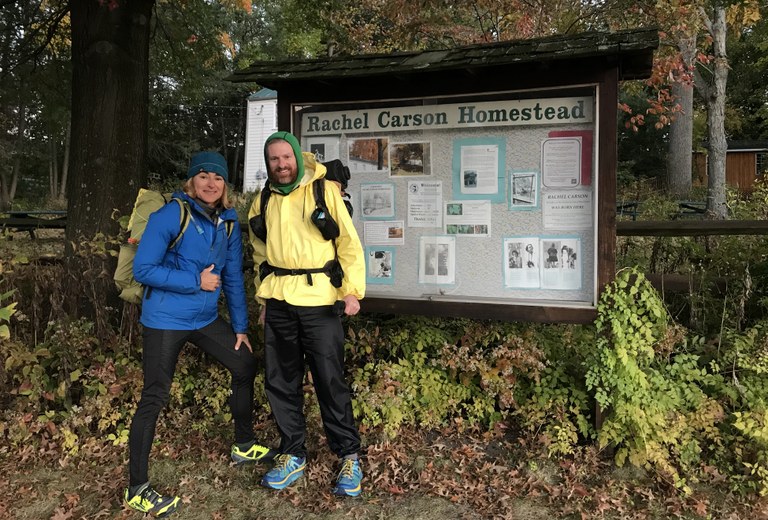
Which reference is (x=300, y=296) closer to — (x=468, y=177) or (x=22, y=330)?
(x=468, y=177)

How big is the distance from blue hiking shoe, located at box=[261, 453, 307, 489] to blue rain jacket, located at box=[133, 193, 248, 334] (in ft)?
3.25

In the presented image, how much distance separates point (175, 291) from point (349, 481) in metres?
1.51

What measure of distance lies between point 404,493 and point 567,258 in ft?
5.89

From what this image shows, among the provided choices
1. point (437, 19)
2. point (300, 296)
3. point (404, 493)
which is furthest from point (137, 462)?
point (437, 19)

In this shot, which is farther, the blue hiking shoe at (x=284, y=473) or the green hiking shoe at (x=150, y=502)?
the blue hiking shoe at (x=284, y=473)

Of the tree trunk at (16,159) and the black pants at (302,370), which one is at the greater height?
the tree trunk at (16,159)

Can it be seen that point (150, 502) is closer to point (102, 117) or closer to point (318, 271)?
point (318, 271)

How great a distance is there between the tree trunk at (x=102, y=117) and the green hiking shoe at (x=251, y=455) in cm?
234

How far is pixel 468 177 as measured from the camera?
3.70m

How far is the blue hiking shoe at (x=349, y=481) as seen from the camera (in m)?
3.25

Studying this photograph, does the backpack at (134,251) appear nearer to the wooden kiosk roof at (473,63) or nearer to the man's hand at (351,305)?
the man's hand at (351,305)

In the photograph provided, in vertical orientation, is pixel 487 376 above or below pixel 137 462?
above

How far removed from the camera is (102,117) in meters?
4.75

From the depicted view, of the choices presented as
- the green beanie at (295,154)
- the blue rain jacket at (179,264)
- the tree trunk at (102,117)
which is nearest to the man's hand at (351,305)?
the green beanie at (295,154)
